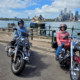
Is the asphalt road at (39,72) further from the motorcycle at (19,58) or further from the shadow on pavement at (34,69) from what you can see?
the motorcycle at (19,58)

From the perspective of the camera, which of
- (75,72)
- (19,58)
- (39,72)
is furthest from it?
(39,72)

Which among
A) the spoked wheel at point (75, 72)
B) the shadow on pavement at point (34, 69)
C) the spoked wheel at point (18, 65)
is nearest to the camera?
the spoked wheel at point (75, 72)

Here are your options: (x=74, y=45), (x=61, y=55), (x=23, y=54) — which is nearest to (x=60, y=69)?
(x=61, y=55)

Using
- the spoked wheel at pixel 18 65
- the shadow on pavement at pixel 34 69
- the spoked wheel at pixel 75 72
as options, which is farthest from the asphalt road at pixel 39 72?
the spoked wheel at pixel 75 72

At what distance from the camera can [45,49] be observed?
5.65m

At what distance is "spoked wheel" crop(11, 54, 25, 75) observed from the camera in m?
2.91

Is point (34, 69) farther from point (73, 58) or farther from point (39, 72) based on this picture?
point (73, 58)

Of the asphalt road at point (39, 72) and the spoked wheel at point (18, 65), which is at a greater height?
the spoked wheel at point (18, 65)

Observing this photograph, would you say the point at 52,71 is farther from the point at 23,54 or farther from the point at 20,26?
the point at 20,26

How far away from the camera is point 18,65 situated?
121 inches

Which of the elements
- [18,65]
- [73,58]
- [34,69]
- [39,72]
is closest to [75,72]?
[73,58]

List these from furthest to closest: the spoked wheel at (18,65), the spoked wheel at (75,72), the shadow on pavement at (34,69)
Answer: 1. the shadow on pavement at (34,69)
2. the spoked wheel at (18,65)
3. the spoked wheel at (75,72)

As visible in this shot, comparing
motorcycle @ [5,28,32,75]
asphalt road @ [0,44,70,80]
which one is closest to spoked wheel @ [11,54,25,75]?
motorcycle @ [5,28,32,75]

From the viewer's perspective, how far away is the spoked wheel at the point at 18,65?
291 cm
